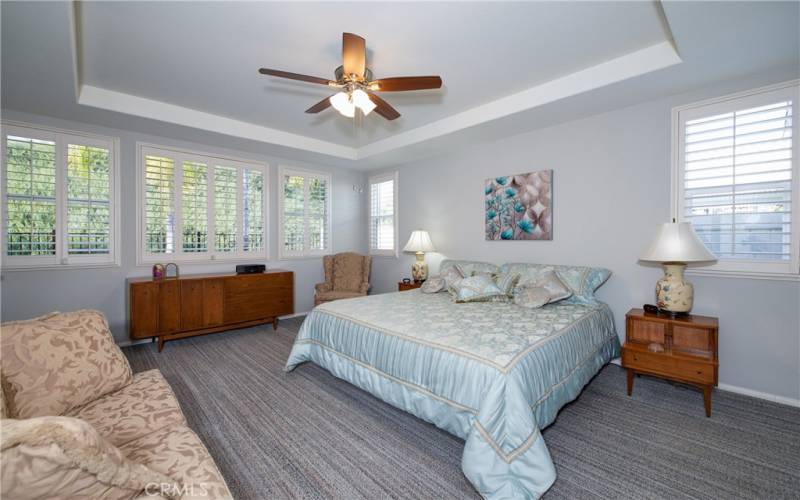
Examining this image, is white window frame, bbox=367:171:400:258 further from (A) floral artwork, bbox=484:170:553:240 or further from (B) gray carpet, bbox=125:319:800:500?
(B) gray carpet, bbox=125:319:800:500

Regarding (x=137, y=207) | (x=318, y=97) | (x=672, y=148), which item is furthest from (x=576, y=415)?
(x=137, y=207)

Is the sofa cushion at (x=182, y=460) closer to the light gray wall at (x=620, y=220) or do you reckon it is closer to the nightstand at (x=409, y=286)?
the nightstand at (x=409, y=286)

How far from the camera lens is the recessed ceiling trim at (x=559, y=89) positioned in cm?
260

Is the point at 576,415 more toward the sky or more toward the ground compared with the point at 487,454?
more toward the ground

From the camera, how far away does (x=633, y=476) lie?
183cm

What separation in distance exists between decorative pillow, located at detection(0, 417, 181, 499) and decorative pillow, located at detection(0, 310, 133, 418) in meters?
1.00

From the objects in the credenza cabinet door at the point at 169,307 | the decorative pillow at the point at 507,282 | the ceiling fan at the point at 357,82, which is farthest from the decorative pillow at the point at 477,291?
the credenza cabinet door at the point at 169,307

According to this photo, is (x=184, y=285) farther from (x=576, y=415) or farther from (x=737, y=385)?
(x=737, y=385)

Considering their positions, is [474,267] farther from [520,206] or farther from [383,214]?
[383,214]

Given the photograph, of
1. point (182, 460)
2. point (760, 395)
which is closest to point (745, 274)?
point (760, 395)

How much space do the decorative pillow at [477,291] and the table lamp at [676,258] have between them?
1.28 metres

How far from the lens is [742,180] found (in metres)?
2.74

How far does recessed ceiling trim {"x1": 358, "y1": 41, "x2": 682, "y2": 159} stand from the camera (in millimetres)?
2600

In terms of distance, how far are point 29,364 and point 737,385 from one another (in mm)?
4739
